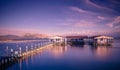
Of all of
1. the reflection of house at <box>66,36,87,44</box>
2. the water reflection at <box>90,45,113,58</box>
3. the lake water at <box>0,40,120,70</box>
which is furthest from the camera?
the reflection of house at <box>66,36,87,44</box>

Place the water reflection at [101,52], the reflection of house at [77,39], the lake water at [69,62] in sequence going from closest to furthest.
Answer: the lake water at [69,62]
the water reflection at [101,52]
the reflection of house at [77,39]

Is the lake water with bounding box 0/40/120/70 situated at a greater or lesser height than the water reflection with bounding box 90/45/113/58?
lesser

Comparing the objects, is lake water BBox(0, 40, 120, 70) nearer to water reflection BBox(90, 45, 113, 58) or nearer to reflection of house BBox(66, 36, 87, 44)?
water reflection BBox(90, 45, 113, 58)

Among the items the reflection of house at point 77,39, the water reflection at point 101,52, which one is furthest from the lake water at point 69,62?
the reflection of house at point 77,39

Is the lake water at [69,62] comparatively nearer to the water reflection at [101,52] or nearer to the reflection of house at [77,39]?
the water reflection at [101,52]

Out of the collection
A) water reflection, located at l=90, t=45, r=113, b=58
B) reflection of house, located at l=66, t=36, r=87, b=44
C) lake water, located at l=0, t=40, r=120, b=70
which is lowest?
lake water, located at l=0, t=40, r=120, b=70

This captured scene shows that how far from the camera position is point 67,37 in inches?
1491

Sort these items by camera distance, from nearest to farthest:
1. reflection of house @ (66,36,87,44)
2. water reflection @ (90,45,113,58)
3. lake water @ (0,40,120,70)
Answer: lake water @ (0,40,120,70) → water reflection @ (90,45,113,58) → reflection of house @ (66,36,87,44)

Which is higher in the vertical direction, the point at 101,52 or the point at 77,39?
the point at 77,39

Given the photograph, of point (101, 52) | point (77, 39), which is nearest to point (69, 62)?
point (101, 52)

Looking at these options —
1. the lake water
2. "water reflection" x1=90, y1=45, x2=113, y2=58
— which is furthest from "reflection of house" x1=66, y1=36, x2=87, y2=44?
the lake water

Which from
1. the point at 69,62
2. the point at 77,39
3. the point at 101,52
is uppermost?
the point at 77,39

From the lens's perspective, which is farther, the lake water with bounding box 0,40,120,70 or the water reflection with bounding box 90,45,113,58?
the water reflection with bounding box 90,45,113,58

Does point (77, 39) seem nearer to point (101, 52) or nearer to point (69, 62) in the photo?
point (101, 52)
